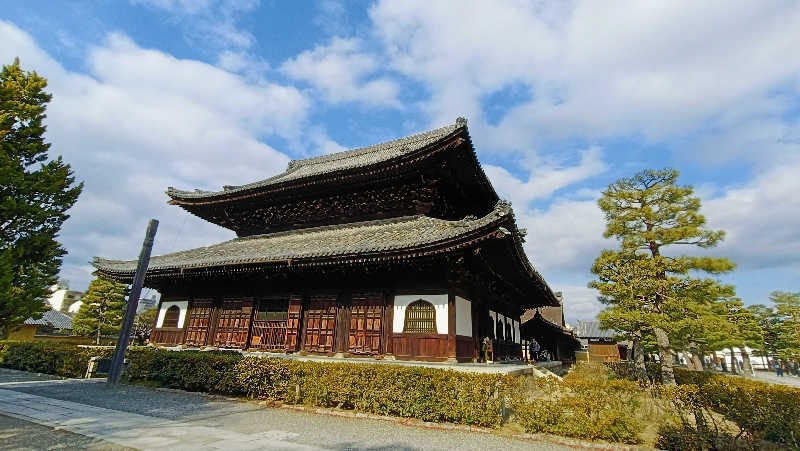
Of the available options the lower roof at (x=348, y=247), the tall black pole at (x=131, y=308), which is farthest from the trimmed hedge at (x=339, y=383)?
the lower roof at (x=348, y=247)

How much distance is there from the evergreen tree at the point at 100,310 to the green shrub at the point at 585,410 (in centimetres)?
3785

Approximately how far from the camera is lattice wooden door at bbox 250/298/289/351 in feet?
47.9

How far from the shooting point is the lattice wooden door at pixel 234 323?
50.2ft

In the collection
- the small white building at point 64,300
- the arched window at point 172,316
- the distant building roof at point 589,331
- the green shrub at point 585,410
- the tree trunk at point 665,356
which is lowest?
the green shrub at point 585,410

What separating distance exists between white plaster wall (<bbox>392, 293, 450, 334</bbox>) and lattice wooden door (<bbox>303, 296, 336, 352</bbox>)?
251cm

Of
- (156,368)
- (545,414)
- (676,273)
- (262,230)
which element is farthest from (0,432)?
(676,273)

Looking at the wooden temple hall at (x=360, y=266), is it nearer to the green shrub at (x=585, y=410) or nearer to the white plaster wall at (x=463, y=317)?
the white plaster wall at (x=463, y=317)

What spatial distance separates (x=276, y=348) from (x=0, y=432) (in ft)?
26.1

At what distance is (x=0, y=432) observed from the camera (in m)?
6.89

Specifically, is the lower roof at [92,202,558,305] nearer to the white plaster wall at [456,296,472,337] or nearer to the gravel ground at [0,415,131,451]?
the white plaster wall at [456,296,472,337]

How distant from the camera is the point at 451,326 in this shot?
11906 millimetres

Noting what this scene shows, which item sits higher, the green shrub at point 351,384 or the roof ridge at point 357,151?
the roof ridge at point 357,151

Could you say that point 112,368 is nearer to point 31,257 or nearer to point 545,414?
point 31,257

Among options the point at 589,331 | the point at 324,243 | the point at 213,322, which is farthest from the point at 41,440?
the point at 589,331
